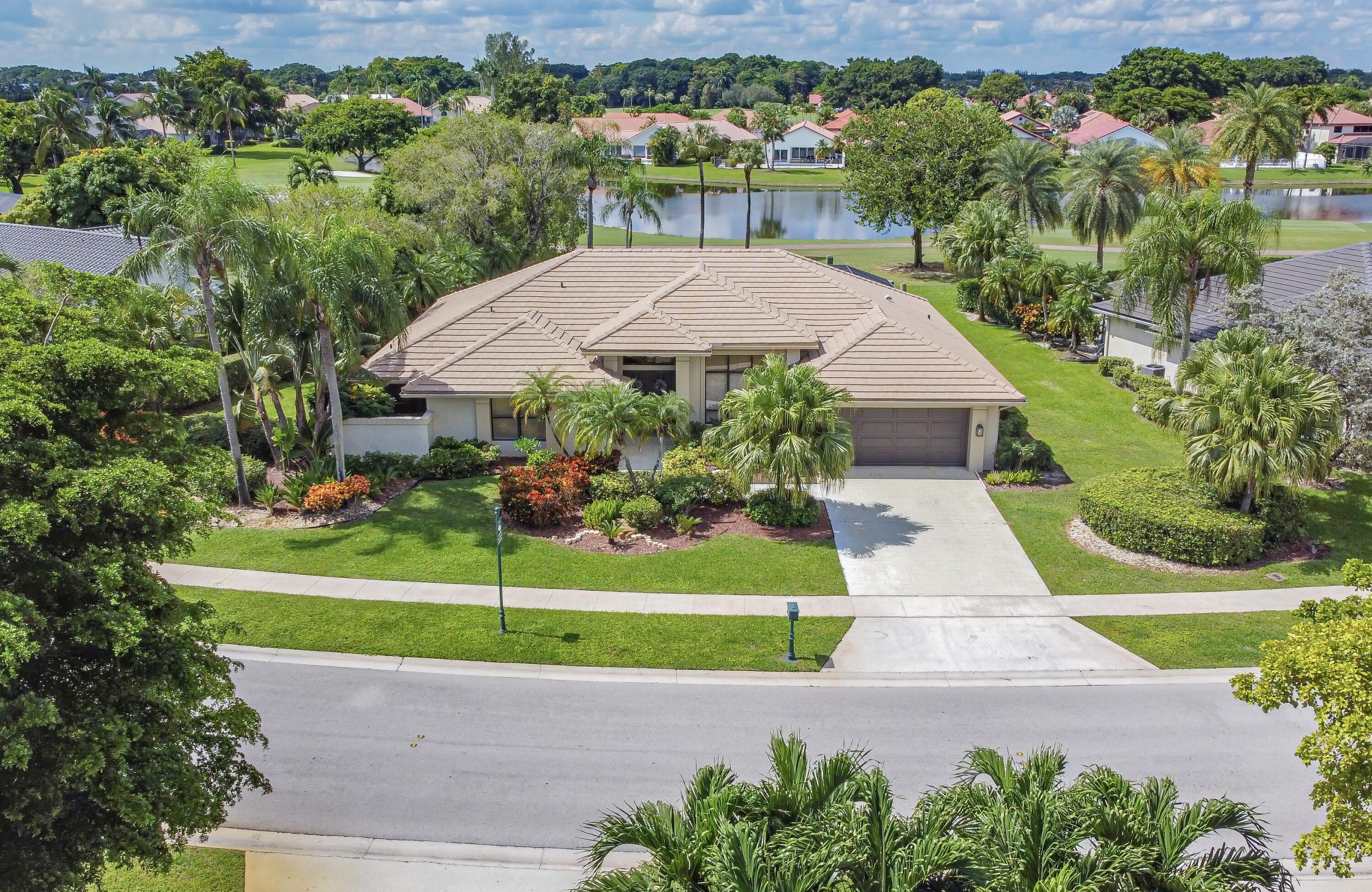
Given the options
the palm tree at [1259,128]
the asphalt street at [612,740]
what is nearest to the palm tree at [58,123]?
the asphalt street at [612,740]

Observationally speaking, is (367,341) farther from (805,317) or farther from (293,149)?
(293,149)

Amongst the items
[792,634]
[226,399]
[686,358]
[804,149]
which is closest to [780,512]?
[792,634]

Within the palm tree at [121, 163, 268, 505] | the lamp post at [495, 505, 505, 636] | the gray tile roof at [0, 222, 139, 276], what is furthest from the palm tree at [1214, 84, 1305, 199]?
the gray tile roof at [0, 222, 139, 276]

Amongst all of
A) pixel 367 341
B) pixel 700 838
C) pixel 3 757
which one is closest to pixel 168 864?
pixel 3 757

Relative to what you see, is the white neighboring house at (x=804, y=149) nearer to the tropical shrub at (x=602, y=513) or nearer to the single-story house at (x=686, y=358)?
the single-story house at (x=686, y=358)

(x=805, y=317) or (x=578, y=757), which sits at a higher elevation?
(x=805, y=317)

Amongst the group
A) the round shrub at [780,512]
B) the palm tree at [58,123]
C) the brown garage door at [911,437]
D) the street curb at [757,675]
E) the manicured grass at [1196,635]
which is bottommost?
the street curb at [757,675]

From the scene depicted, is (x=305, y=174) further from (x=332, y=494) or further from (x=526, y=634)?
(x=526, y=634)
